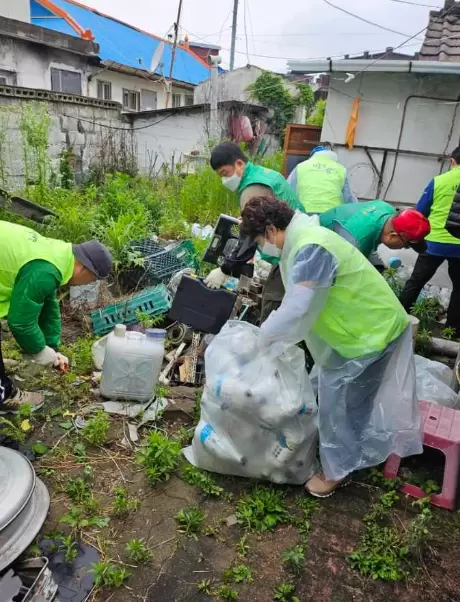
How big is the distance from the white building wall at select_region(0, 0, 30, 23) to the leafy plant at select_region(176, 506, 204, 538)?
47.7 ft

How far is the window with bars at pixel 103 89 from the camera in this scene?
601 inches

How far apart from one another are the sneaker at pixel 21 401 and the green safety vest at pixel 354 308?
1.92m

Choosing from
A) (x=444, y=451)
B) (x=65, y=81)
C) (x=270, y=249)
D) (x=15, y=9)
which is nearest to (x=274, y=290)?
(x=270, y=249)

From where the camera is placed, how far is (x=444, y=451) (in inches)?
97.7

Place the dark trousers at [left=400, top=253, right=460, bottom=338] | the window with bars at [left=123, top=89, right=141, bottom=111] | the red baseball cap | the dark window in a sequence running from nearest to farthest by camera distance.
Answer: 1. the red baseball cap
2. the dark trousers at [left=400, top=253, right=460, bottom=338]
3. the window with bars at [left=123, top=89, right=141, bottom=111]
4. the dark window

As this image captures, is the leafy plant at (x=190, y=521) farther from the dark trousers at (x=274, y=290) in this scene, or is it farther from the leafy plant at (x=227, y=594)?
the dark trousers at (x=274, y=290)

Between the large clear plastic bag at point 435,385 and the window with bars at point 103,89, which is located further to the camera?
the window with bars at point 103,89

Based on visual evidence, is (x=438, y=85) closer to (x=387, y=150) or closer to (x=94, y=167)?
(x=387, y=150)

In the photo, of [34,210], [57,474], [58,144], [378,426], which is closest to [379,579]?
[378,426]

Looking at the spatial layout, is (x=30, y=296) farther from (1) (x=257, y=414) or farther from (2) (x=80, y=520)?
(1) (x=257, y=414)

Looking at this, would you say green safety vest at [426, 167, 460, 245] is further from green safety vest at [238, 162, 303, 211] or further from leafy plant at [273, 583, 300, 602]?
leafy plant at [273, 583, 300, 602]

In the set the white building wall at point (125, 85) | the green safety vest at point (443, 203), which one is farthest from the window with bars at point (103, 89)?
the green safety vest at point (443, 203)

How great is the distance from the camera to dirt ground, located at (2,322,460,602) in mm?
1980

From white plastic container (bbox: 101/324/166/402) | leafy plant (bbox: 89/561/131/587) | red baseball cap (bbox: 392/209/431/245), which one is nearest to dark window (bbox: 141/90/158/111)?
white plastic container (bbox: 101/324/166/402)
